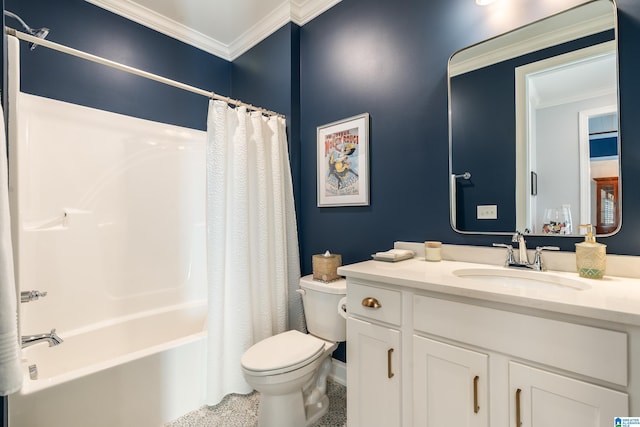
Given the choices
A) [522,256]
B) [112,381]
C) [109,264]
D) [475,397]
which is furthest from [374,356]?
[109,264]

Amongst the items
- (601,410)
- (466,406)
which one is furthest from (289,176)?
(601,410)

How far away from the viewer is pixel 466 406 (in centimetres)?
96

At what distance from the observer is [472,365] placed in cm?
95

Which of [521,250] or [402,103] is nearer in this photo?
[521,250]

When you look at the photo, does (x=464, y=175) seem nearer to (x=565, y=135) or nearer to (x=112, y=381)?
(x=565, y=135)

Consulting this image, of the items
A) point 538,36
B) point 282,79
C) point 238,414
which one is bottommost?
A: point 238,414

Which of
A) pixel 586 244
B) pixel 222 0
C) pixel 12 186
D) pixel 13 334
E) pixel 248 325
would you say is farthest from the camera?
pixel 222 0

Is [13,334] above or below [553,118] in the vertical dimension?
below

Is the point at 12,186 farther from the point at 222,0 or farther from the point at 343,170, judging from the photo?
the point at 222,0

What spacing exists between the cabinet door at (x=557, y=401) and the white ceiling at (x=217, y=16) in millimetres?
2407

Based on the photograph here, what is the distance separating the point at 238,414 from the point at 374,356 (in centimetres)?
100

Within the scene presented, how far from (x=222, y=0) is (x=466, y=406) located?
282 centimetres

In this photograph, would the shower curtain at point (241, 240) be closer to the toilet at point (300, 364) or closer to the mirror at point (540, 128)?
the toilet at point (300, 364)

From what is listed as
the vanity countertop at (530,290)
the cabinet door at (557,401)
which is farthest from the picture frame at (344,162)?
the cabinet door at (557,401)
